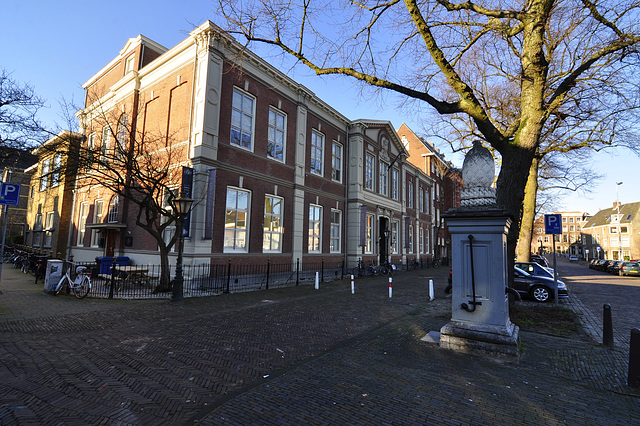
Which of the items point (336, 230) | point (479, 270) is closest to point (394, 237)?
point (336, 230)

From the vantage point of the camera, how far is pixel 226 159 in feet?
49.4

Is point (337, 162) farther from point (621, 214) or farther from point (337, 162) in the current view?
point (621, 214)

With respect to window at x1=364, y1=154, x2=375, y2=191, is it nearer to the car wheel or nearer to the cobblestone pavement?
the car wheel

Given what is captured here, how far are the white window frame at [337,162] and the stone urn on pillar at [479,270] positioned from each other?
56.4 feet

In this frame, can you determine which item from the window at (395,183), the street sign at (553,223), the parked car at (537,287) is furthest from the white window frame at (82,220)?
the street sign at (553,223)

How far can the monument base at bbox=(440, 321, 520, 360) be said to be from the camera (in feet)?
17.6

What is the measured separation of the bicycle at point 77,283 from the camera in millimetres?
11133

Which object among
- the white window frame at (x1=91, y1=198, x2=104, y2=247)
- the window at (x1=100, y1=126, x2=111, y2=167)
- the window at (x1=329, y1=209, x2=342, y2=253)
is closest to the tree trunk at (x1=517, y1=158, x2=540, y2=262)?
the window at (x1=329, y1=209, x2=342, y2=253)

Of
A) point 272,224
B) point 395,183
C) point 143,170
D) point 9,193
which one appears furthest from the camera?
point 395,183

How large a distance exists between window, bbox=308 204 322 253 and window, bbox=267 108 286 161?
4114 millimetres

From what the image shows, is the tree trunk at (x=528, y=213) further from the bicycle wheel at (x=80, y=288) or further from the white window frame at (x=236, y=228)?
the bicycle wheel at (x=80, y=288)

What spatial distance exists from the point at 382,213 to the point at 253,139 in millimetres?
14306

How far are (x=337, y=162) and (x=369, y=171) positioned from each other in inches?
148

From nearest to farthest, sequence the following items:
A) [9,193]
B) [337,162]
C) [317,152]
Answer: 1. [9,193]
2. [317,152]
3. [337,162]
